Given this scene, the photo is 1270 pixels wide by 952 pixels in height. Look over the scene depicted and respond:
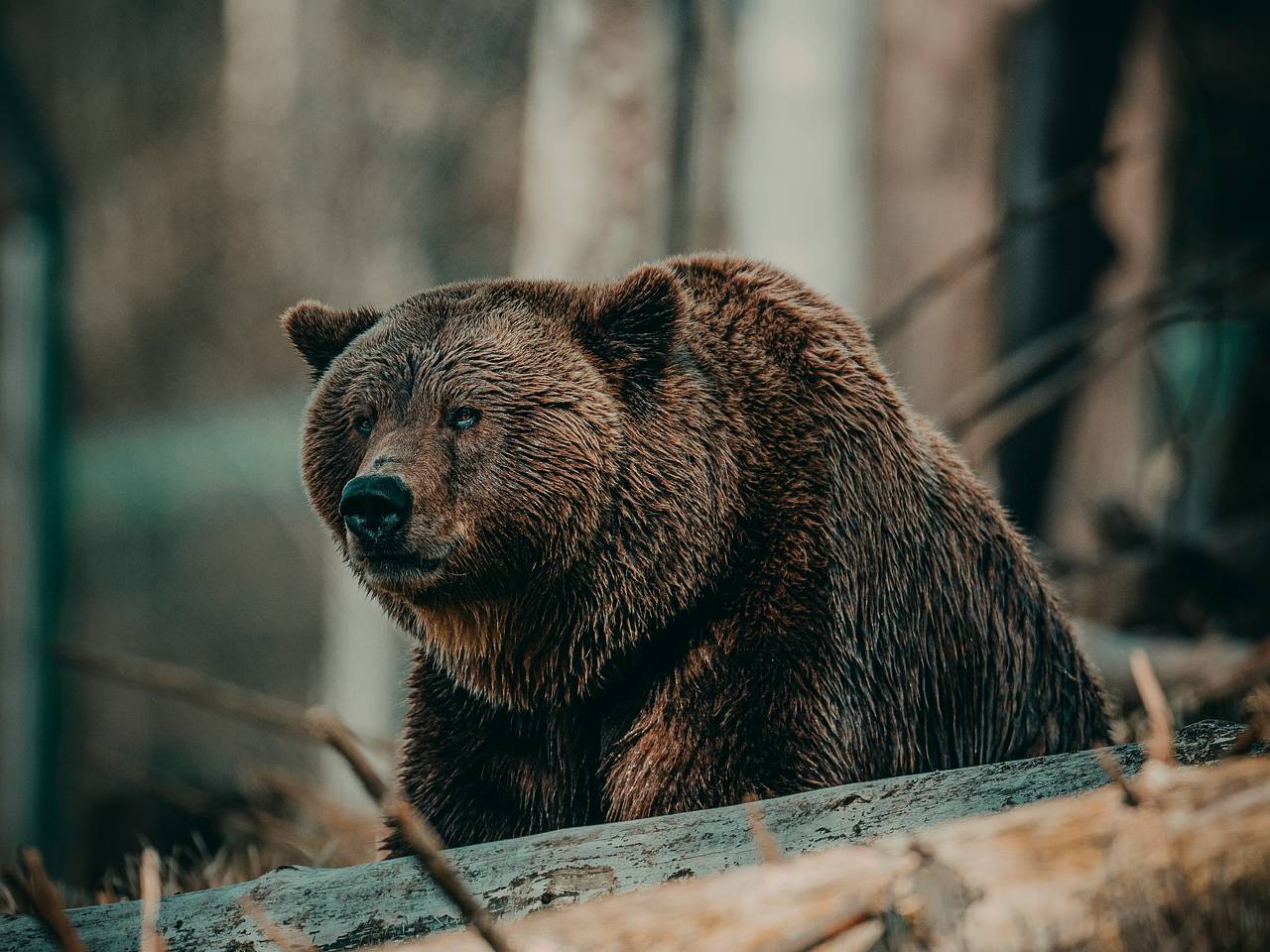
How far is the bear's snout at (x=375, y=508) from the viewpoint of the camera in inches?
101

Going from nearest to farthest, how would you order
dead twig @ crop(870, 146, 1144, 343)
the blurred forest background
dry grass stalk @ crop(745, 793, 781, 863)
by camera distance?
dry grass stalk @ crop(745, 793, 781, 863), dead twig @ crop(870, 146, 1144, 343), the blurred forest background

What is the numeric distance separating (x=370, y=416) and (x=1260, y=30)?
12.9m

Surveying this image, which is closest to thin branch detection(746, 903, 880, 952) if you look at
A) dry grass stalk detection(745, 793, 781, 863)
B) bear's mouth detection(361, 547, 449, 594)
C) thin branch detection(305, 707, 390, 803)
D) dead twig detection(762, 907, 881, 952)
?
dead twig detection(762, 907, 881, 952)

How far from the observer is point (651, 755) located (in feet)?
8.71

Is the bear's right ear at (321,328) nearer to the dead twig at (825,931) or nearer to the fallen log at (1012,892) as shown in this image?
the fallen log at (1012,892)

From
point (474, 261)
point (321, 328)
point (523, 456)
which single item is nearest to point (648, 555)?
point (523, 456)

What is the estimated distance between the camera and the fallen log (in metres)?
1.82

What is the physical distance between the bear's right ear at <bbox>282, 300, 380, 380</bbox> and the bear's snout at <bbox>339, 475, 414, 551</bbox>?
22.9 inches

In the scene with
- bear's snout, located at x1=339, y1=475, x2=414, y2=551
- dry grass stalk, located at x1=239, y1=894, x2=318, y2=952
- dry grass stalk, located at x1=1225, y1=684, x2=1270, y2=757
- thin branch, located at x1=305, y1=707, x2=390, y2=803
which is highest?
bear's snout, located at x1=339, y1=475, x2=414, y2=551

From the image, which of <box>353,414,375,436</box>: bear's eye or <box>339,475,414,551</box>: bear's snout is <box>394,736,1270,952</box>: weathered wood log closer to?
<box>339,475,414,551</box>: bear's snout

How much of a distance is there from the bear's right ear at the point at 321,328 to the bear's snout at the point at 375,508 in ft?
1.91

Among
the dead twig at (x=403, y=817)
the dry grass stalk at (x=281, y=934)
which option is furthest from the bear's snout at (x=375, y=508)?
the dead twig at (x=403, y=817)

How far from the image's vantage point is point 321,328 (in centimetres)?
307

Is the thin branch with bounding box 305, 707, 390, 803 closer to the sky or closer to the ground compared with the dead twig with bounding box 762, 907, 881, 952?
closer to the sky
